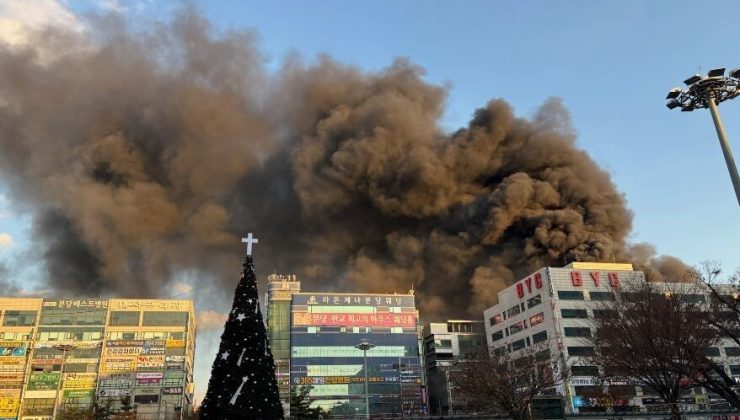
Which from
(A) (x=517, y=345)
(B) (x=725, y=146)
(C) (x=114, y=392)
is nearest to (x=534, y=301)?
(A) (x=517, y=345)

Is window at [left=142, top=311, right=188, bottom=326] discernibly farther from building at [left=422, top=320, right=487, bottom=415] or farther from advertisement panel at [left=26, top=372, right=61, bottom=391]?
building at [left=422, top=320, right=487, bottom=415]

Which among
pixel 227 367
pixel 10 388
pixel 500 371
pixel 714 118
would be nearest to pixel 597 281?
pixel 500 371

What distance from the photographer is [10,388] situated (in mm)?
74625

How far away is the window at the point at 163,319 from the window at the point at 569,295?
53.5 meters

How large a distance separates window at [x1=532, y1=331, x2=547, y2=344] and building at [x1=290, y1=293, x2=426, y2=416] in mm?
22289

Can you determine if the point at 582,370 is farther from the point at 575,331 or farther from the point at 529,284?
the point at 529,284

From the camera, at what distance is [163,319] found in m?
82.1

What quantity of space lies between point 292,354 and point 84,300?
3187 cm

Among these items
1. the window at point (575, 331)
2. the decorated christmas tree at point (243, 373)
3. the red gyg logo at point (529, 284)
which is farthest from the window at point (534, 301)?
the decorated christmas tree at point (243, 373)

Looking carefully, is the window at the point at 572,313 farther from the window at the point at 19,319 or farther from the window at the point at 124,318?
the window at the point at 19,319

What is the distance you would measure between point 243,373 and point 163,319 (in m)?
70.1

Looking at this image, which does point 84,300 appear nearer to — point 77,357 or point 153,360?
point 77,357

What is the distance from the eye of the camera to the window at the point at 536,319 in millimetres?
71312

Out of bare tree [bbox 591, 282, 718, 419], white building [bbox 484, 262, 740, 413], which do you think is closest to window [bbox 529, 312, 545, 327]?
white building [bbox 484, 262, 740, 413]
